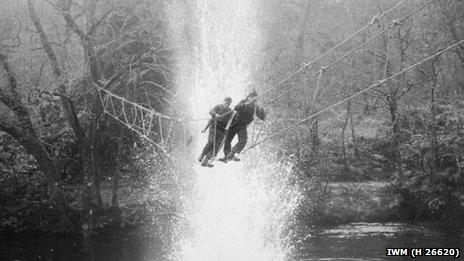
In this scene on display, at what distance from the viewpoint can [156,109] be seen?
26922 millimetres

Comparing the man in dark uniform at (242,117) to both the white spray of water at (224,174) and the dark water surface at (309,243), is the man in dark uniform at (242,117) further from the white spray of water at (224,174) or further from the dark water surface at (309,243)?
the white spray of water at (224,174)

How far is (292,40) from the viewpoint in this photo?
3288 centimetres

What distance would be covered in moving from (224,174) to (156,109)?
4.64 m

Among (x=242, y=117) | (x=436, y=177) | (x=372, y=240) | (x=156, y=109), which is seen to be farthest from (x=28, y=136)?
(x=436, y=177)

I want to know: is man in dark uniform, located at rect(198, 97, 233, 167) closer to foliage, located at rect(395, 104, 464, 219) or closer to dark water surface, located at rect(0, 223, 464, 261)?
dark water surface, located at rect(0, 223, 464, 261)

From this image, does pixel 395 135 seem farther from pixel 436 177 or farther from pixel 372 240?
pixel 372 240

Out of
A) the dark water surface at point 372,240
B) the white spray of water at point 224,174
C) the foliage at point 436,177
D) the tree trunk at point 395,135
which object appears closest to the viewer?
the dark water surface at point 372,240

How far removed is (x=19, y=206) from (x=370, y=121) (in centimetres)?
2076

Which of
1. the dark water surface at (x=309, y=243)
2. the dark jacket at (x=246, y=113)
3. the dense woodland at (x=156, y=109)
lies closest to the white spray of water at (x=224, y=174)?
the dense woodland at (x=156, y=109)

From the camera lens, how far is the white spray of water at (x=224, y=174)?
22000 millimetres

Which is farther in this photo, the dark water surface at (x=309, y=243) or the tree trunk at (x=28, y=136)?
the tree trunk at (x=28, y=136)

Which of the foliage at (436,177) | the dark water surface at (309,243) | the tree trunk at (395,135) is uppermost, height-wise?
the tree trunk at (395,135)

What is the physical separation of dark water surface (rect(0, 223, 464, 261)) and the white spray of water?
1.28m

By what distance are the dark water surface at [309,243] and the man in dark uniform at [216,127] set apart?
6.29 m
